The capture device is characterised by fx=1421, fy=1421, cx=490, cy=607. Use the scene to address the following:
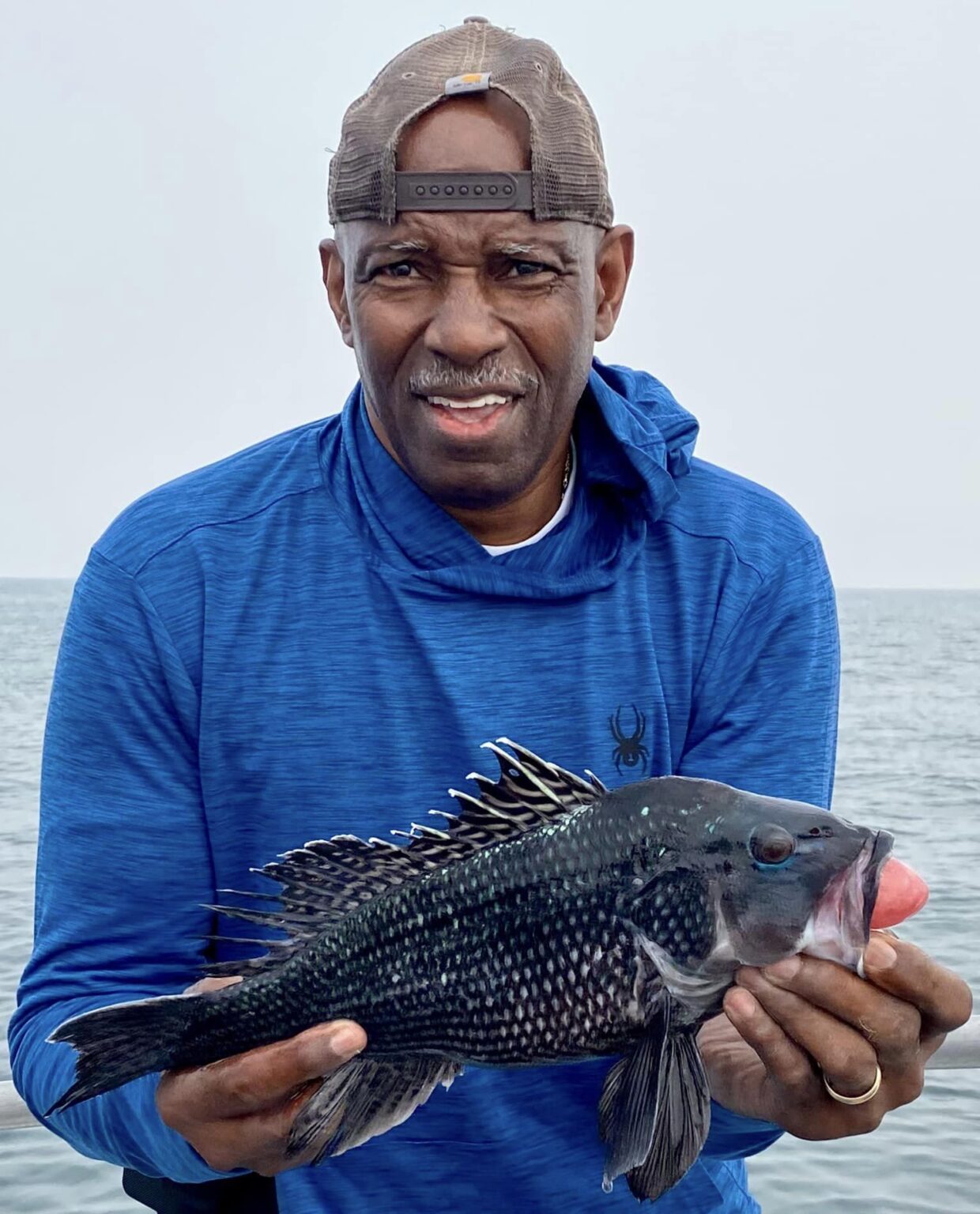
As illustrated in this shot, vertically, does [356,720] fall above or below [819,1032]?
above

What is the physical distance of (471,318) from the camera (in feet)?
8.36

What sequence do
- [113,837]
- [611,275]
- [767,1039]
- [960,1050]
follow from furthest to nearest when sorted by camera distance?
[960,1050] < [611,275] < [113,837] < [767,1039]

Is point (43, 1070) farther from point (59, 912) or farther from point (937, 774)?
point (937, 774)

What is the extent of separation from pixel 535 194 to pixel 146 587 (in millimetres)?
1035

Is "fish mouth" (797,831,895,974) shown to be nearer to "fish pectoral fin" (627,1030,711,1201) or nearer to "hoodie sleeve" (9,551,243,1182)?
"fish pectoral fin" (627,1030,711,1201)

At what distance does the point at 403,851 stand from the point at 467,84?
53.9 inches

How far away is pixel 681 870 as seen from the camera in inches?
86.9

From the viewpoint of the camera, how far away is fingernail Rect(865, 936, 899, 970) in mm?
2078

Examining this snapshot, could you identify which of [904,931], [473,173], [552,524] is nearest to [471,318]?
[473,173]

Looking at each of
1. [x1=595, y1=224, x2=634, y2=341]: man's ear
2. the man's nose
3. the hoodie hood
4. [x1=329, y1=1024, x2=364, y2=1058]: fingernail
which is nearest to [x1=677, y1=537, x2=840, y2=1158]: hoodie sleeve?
the hoodie hood

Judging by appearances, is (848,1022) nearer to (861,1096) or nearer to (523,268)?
(861,1096)

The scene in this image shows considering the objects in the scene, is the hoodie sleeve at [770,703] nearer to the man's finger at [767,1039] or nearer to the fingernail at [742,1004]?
the man's finger at [767,1039]

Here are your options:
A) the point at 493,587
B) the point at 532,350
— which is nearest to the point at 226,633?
the point at 493,587

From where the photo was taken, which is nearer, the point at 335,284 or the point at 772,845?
the point at 772,845
